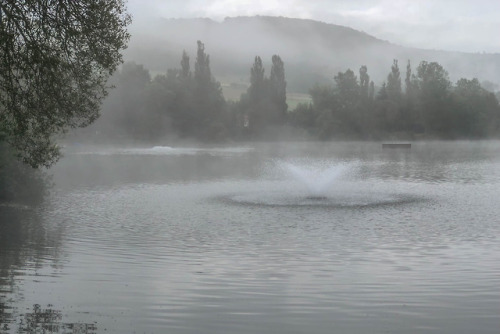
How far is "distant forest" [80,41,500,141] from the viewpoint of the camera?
541 ft

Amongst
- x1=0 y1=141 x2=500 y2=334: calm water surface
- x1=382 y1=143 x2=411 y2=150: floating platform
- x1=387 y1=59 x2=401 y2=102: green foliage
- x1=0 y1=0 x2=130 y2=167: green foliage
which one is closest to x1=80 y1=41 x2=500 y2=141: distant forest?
x1=387 y1=59 x2=401 y2=102: green foliage

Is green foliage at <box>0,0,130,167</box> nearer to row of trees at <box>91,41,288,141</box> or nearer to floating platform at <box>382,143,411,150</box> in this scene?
floating platform at <box>382,143,411,150</box>

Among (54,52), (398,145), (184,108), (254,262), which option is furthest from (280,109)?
(254,262)

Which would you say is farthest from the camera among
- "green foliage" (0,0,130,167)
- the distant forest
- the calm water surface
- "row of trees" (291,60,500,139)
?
"row of trees" (291,60,500,139)

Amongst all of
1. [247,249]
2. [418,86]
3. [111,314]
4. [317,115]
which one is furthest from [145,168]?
[418,86]

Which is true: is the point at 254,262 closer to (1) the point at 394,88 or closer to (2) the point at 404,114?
(2) the point at 404,114

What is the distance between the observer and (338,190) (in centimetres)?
5091

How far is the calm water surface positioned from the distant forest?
381 feet

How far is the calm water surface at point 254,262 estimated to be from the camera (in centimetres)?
1546

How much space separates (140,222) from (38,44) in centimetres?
1301

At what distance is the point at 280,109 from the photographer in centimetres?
18225

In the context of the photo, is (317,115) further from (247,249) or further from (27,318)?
(27,318)

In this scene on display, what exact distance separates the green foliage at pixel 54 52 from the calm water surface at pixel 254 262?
18.2 ft

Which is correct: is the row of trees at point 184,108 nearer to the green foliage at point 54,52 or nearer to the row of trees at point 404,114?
the row of trees at point 404,114
